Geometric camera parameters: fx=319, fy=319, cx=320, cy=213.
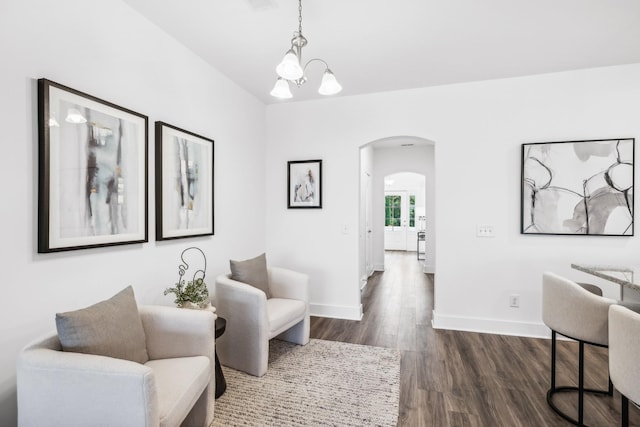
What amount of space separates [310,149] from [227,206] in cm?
130

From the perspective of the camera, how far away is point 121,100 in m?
2.13

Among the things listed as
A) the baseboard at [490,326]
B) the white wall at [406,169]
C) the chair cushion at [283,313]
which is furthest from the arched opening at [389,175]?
the chair cushion at [283,313]

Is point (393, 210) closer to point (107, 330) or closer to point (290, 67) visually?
point (290, 67)

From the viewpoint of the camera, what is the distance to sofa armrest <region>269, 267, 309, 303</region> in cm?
305

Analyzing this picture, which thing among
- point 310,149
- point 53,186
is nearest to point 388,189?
point 310,149

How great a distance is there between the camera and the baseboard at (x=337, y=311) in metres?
3.83

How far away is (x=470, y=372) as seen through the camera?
2545 millimetres

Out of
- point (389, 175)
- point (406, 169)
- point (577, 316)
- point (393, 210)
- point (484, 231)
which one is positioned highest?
point (406, 169)

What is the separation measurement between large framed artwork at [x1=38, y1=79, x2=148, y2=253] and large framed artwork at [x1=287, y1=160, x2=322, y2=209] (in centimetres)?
197

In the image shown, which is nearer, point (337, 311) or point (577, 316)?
point (577, 316)

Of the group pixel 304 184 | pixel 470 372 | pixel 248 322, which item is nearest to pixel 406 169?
pixel 304 184

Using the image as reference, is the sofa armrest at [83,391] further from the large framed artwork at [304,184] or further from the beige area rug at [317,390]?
the large framed artwork at [304,184]

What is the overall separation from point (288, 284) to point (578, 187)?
3001 millimetres

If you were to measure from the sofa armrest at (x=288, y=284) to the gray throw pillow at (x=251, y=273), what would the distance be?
137 millimetres
